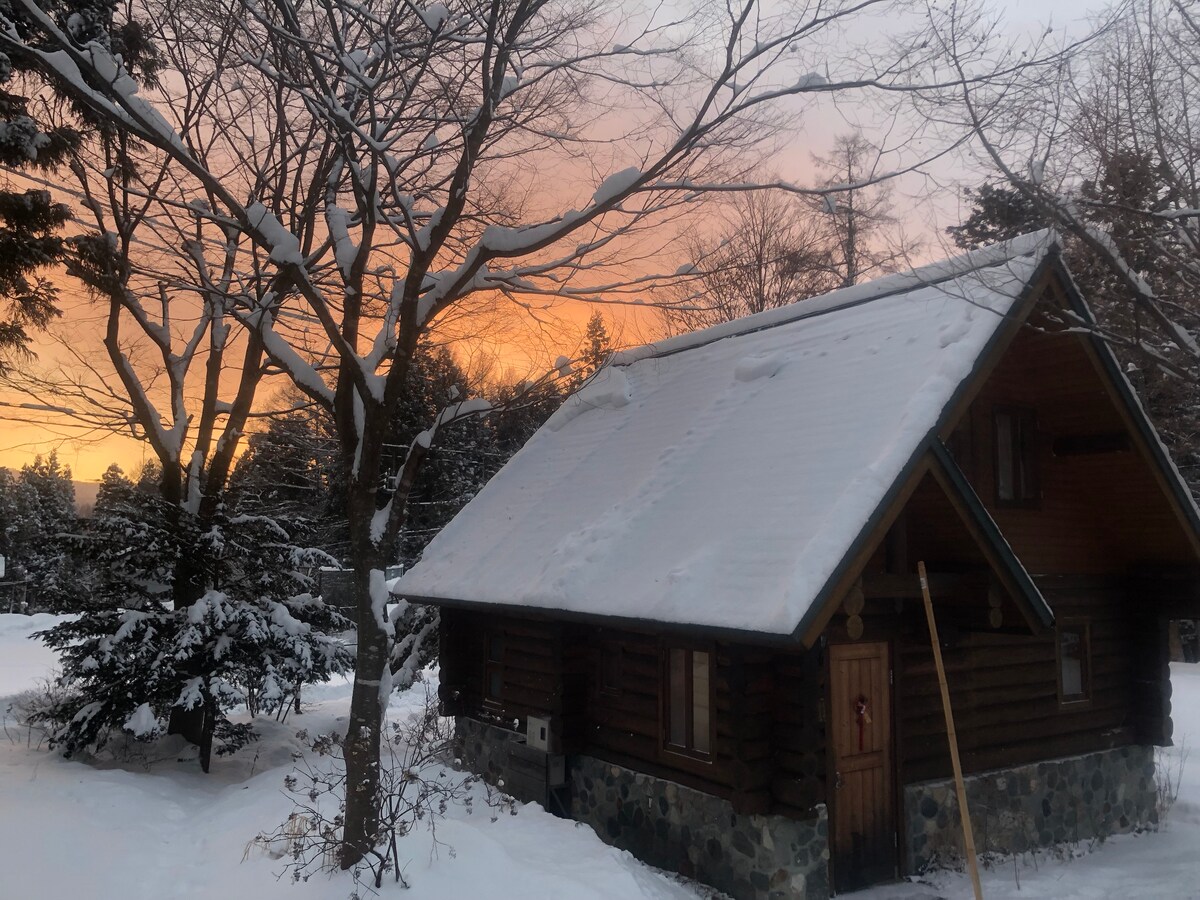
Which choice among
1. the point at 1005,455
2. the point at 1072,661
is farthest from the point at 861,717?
the point at 1072,661

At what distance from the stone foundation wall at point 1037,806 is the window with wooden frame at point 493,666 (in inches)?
224

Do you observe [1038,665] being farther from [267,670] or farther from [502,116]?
[267,670]

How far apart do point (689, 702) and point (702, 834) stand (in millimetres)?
1260

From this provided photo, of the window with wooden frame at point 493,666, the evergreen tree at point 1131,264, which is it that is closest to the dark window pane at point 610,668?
the window with wooden frame at point 493,666

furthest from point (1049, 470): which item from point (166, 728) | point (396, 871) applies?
point (166, 728)

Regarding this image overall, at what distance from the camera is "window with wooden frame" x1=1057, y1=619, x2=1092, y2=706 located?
1112cm

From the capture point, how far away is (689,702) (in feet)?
30.2

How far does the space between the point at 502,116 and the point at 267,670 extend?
832cm

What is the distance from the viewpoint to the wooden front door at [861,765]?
8688mm

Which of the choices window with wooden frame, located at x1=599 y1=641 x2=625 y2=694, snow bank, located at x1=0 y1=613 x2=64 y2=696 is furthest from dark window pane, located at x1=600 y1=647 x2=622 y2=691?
snow bank, located at x1=0 y1=613 x2=64 y2=696

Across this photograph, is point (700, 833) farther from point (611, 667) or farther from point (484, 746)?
point (484, 746)

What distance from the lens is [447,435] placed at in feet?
106

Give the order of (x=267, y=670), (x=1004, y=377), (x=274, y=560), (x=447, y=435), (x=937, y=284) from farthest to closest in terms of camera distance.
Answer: (x=447, y=435) < (x=274, y=560) < (x=267, y=670) < (x=1004, y=377) < (x=937, y=284)

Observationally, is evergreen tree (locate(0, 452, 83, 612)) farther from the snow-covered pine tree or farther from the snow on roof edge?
the snow on roof edge
